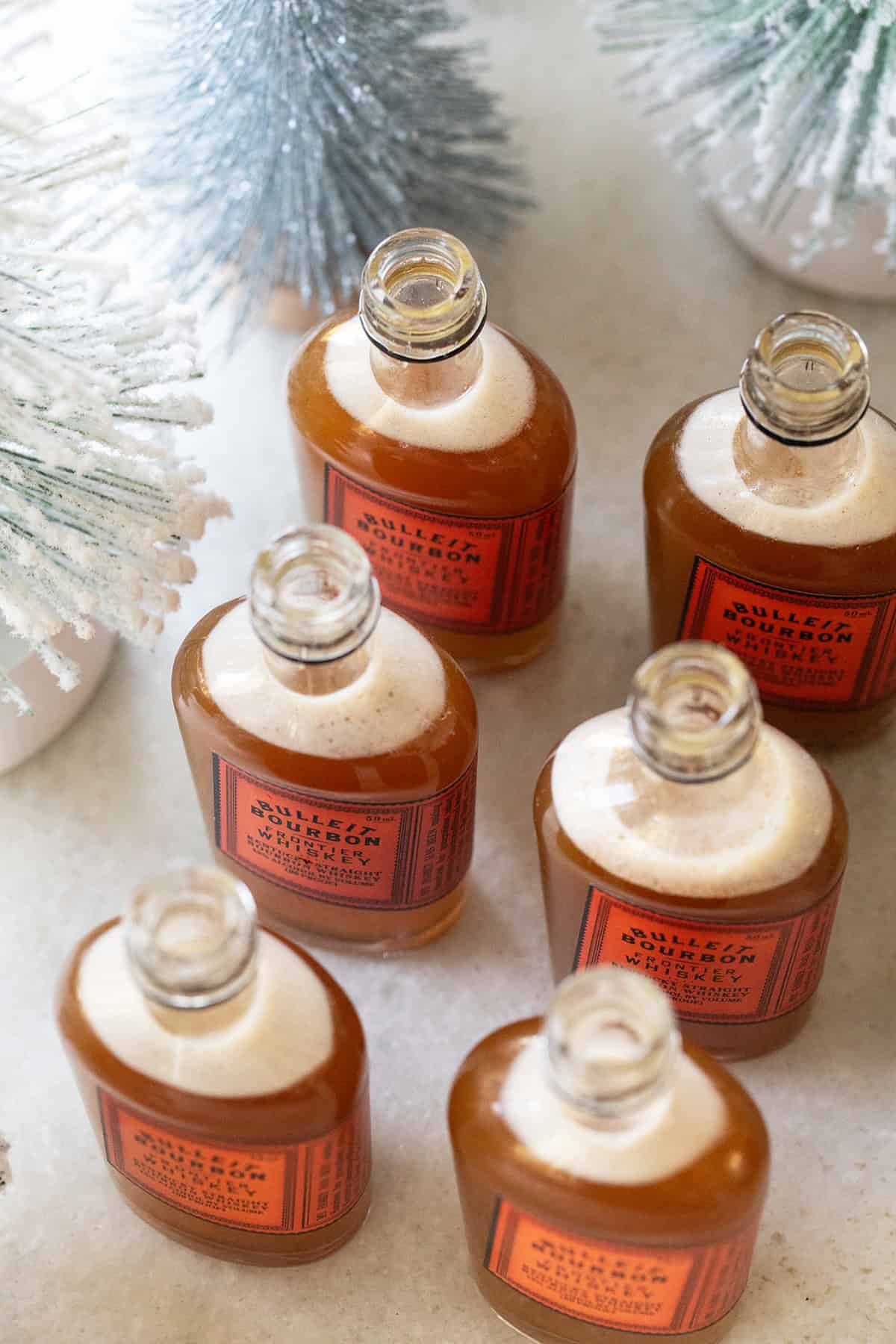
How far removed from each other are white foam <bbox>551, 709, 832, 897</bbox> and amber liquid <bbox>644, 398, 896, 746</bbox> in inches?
3.4

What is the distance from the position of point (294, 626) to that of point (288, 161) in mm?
314

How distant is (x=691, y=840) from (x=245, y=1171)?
0.66ft

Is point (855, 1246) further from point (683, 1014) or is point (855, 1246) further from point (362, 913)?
point (362, 913)

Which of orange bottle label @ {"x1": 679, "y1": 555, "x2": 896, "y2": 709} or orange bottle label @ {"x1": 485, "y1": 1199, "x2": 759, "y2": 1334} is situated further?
orange bottle label @ {"x1": 679, "y1": 555, "x2": 896, "y2": 709}

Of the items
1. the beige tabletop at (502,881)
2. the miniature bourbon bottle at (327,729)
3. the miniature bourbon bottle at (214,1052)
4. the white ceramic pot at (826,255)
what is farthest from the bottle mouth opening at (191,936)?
the white ceramic pot at (826,255)

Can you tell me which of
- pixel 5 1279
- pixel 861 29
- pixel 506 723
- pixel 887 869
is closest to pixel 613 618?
pixel 506 723

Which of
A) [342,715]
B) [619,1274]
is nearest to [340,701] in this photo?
[342,715]

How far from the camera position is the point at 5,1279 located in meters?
0.71

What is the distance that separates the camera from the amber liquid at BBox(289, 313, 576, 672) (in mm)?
723

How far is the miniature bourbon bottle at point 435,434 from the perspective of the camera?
694 millimetres

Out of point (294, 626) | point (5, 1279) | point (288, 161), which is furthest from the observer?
point (288, 161)

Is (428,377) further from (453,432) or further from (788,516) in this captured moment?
(788,516)

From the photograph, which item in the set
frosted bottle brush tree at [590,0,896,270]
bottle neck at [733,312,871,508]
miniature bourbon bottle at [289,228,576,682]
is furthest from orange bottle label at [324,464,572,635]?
frosted bottle brush tree at [590,0,896,270]

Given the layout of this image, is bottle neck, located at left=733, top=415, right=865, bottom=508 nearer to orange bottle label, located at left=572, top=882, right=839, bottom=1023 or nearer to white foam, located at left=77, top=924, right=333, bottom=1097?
orange bottle label, located at left=572, top=882, right=839, bottom=1023
